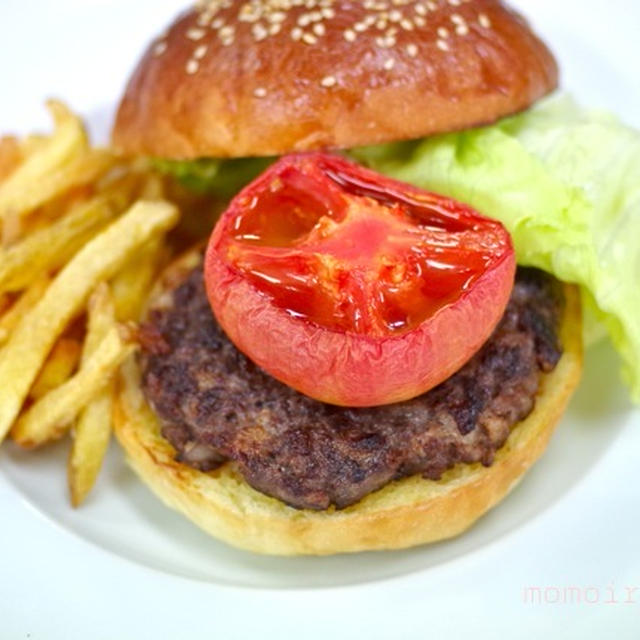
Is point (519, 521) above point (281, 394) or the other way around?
the other way around

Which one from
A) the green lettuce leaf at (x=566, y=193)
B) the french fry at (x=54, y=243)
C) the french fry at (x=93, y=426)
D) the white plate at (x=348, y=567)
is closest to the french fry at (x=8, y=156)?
the french fry at (x=54, y=243)

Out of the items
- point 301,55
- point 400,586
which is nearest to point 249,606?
point 400,586

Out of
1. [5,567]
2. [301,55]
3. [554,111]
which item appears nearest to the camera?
[5,567]

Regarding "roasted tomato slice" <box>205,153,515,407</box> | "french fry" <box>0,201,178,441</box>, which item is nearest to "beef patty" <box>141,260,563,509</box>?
"roasted tomato slice" <box>205,153,515,407</box>

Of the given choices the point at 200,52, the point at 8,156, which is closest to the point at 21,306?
the point at 8,156

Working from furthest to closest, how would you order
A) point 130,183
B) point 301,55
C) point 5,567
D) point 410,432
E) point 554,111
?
1. point 130,183
2. point 554,111
3. point 301,55
4. point 5,567
5. point 410,432

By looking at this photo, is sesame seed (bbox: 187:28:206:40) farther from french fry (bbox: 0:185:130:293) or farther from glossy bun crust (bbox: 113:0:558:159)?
french fry (bbox: 0:185:130:293)

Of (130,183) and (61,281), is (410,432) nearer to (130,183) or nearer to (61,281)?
(61,281)
